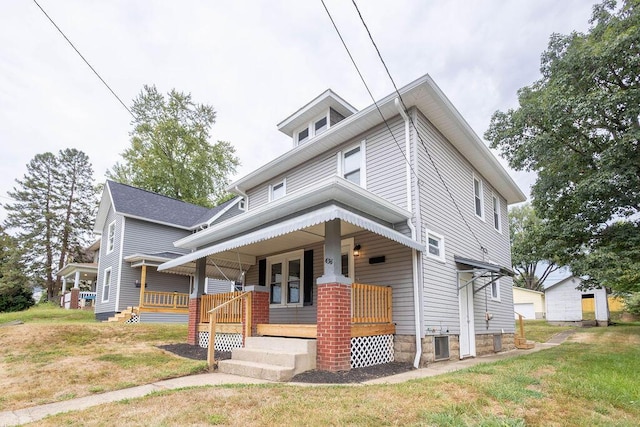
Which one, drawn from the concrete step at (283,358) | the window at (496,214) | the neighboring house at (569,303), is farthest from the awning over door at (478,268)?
the neighboring house at (569,303)

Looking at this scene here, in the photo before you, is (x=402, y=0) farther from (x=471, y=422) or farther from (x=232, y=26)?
(x=471, y=422)

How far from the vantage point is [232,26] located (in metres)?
6.87

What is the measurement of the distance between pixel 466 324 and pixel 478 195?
4.39m

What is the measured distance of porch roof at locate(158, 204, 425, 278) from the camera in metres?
6.68

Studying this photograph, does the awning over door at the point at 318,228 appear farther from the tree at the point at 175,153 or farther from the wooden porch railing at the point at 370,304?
the tree at the point at 175,153

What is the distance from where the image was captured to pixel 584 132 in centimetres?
1251

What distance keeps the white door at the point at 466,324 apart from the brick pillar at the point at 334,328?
4.36 m

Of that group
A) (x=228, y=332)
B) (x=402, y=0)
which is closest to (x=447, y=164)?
(x=402, y=0)

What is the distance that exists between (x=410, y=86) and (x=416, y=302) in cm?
458

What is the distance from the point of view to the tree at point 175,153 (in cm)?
3081

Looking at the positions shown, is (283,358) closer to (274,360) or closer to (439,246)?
(274,360)

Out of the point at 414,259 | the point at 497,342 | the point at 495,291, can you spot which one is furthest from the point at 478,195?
the point at 414,259

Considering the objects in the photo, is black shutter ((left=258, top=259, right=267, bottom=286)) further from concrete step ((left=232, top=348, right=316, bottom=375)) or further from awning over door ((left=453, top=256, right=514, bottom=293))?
awning over door ((left=453, top=256, right=514, bottom=293))

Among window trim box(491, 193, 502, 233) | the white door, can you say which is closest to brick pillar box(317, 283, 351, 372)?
the white door
